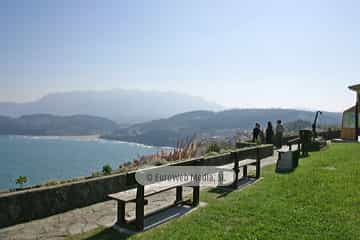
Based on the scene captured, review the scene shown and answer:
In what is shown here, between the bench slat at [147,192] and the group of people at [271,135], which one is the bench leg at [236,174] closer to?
the bench slat at [147,192]

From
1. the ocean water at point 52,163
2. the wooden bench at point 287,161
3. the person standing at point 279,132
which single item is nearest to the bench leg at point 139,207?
the ocean water at point 52,163

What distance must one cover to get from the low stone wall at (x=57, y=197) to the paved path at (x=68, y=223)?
0.38 ft

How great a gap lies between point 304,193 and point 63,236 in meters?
4.49

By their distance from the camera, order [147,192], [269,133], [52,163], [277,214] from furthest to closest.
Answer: [269,133]
[52,163]
[277,214]
[147,192]

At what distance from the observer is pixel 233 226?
3896 mm

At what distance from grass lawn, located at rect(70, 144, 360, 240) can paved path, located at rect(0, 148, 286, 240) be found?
1.09 feet

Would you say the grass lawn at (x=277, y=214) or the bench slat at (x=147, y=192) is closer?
the grass lawn at (x=277, y=214)

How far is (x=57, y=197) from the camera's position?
4566 millimetres

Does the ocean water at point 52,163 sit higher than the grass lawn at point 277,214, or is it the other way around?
the grass lawn at point 277,214

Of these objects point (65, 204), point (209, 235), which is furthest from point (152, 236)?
point (65, 204)

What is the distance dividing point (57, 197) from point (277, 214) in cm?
365

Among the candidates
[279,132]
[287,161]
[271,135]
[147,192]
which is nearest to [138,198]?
[147,192]

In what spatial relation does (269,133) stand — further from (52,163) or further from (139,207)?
(139,207)

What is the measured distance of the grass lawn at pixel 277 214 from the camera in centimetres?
364
